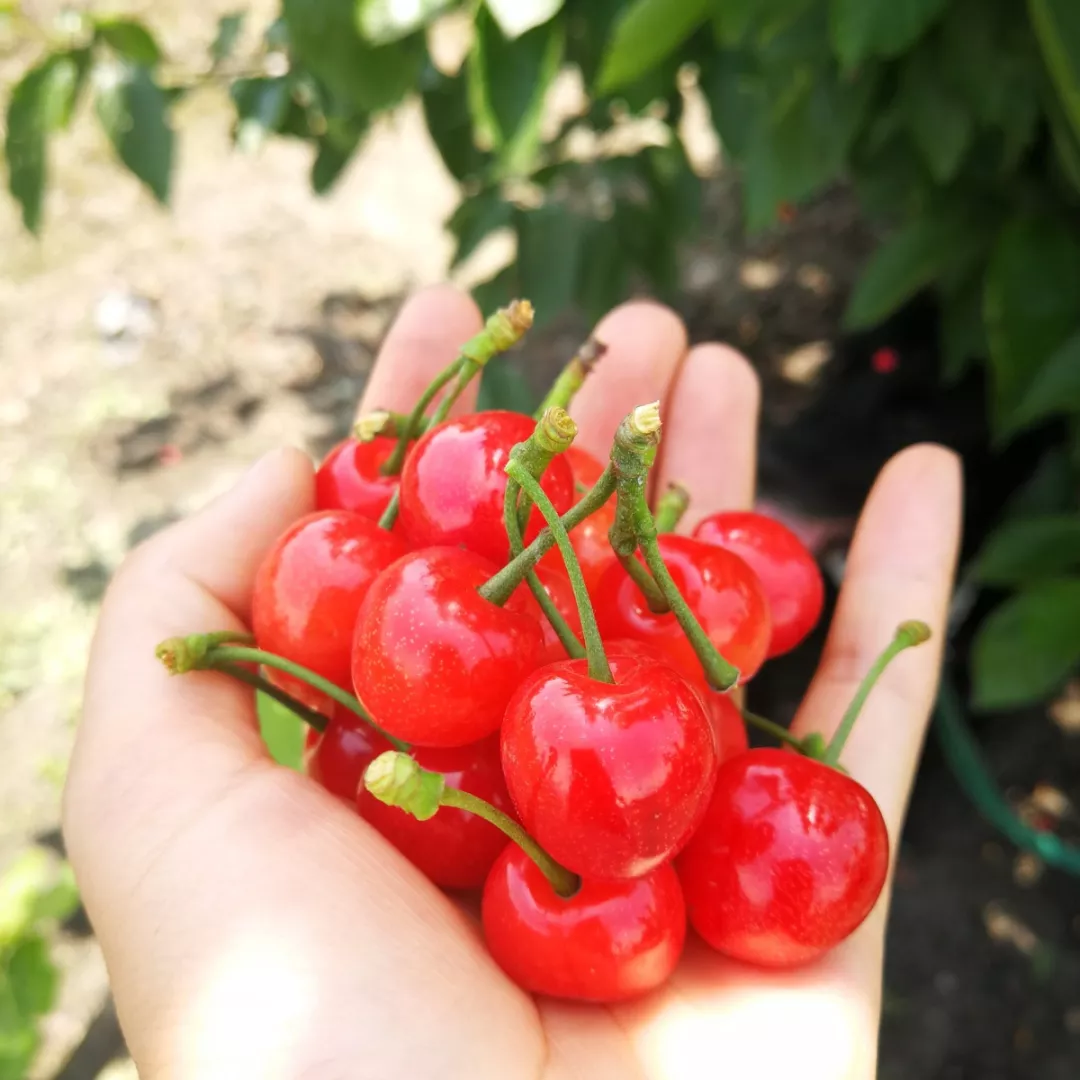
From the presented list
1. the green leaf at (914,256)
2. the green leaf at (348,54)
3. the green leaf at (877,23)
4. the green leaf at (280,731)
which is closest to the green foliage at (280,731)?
the green leaf at (280,731)

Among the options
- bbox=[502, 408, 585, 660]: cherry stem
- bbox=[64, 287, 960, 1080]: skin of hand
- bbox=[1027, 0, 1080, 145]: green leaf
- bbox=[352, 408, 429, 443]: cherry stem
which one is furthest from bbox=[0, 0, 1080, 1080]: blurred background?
bbox=[64, 287, 960, 1080]: skin of hand

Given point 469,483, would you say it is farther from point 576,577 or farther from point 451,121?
point 451,121

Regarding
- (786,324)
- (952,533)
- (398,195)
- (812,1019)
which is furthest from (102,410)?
(812,1019)

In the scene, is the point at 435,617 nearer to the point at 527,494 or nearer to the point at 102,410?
the point at 527,494

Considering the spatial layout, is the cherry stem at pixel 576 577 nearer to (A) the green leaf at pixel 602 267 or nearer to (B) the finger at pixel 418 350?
(B) the finger at pixel 418 350

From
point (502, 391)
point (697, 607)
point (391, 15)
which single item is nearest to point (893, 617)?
point (697, 607)
